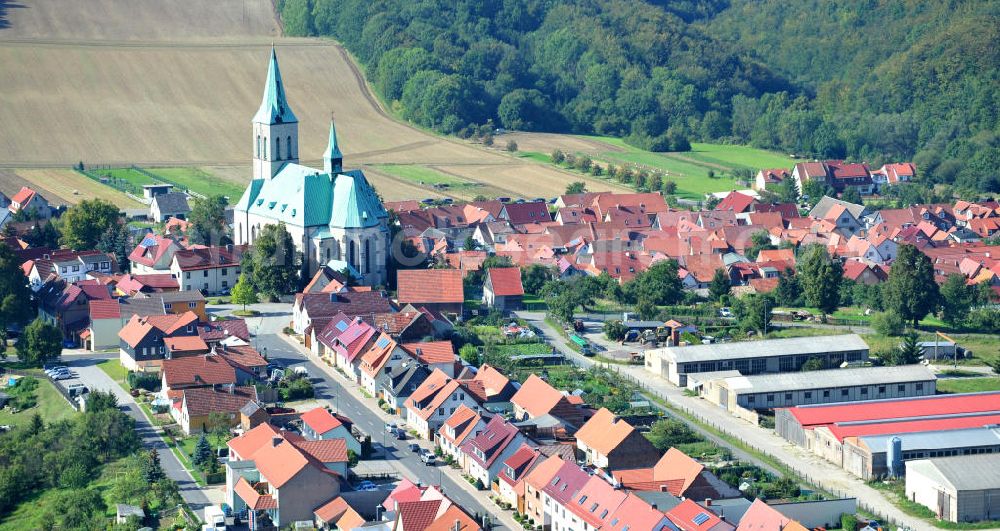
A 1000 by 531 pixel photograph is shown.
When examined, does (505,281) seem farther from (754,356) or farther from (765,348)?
(754,356)

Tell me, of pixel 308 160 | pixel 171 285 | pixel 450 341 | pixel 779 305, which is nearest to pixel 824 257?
pixel 779 305

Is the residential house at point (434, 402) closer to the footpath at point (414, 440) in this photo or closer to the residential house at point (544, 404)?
the footpath at point (414, 440)

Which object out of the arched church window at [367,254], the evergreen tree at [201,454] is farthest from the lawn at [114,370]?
the arched church window at [367,254]

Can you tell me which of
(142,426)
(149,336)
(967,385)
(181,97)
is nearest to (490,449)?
(142,426)

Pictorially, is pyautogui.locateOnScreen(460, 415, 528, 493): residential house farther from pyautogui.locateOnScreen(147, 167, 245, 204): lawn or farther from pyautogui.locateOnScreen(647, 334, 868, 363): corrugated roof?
pyautogui.locateOnScreen(147, 167, 245, 204): lawn

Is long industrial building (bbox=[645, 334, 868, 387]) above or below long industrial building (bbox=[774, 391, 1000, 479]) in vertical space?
above

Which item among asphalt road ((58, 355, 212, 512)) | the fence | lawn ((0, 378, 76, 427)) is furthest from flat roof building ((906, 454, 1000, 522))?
lawn ((0, 378, 76, 427))

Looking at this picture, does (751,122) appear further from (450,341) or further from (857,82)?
(450,341)
